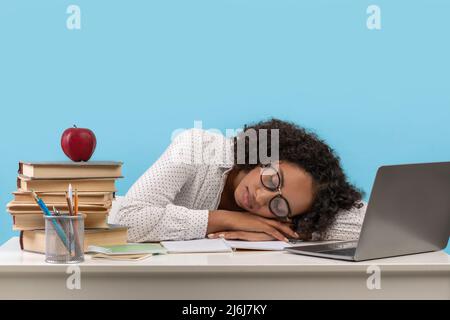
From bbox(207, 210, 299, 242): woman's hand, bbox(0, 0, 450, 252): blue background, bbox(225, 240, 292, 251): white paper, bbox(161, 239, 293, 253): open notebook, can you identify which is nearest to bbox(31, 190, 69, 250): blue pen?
bbox(161, 239, 293, 253): open notebook

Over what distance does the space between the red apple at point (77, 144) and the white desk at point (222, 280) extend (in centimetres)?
39

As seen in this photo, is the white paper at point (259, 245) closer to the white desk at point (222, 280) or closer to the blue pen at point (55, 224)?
the white desk at point (222, 280)

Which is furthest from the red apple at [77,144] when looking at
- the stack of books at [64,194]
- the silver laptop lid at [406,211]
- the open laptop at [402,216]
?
the silver laptop lid at [406,211]

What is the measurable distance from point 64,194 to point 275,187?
1.70 ft

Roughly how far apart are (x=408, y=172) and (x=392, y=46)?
148 centimetres

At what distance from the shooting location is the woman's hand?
182cm

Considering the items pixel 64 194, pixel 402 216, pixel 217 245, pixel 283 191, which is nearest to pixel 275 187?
pixel 283 191

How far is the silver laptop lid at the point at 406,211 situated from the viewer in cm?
138

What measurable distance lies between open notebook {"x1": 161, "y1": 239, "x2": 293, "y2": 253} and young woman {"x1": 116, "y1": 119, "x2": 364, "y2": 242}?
0.07m

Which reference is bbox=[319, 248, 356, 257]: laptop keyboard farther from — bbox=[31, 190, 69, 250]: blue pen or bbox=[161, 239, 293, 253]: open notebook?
bbox=[31, 190, 69, 250]: blue pen

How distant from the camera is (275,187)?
1797 millimetres

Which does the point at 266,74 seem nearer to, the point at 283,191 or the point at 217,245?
the point at 283,191
